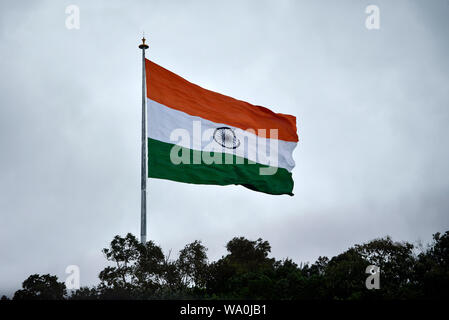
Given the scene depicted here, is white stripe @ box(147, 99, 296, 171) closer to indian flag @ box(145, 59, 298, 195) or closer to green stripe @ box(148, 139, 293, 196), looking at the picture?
indian flag @ box(145, 59, 298, 195)

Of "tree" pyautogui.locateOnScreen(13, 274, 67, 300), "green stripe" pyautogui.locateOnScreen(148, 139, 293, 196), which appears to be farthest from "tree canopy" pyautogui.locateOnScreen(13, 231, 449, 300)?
"green stripe" pyautogui.locateOnScreen(148, 139, 293, 196)

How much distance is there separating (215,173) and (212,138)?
1.49m

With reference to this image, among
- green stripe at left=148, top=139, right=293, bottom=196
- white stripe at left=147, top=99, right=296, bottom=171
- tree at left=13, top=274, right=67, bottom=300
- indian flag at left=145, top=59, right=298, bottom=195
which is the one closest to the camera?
Answer: tree at left=13, top=274, right=67, bottom=300

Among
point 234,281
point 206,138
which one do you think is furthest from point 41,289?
point 206,138

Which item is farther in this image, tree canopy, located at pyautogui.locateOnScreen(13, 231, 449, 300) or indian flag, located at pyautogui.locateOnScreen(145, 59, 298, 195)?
indian flag, located at pyautogui.locateOnScreen(145, 59, 298, 195)

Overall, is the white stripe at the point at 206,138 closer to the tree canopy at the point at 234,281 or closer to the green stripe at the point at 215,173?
the green stripe at the point at 215,173

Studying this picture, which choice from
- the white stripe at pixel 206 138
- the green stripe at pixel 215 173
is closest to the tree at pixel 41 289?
the green stripe at pixel 215 173

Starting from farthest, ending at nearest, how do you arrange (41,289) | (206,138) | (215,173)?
(206,138) < (215,173) < (41,289)

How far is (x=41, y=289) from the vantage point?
11.5m

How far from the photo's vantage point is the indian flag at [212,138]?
15.3m

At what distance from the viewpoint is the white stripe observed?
15611 mm

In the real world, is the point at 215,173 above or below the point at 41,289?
above

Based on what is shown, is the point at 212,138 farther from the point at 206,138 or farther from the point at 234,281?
the point at 234,281
